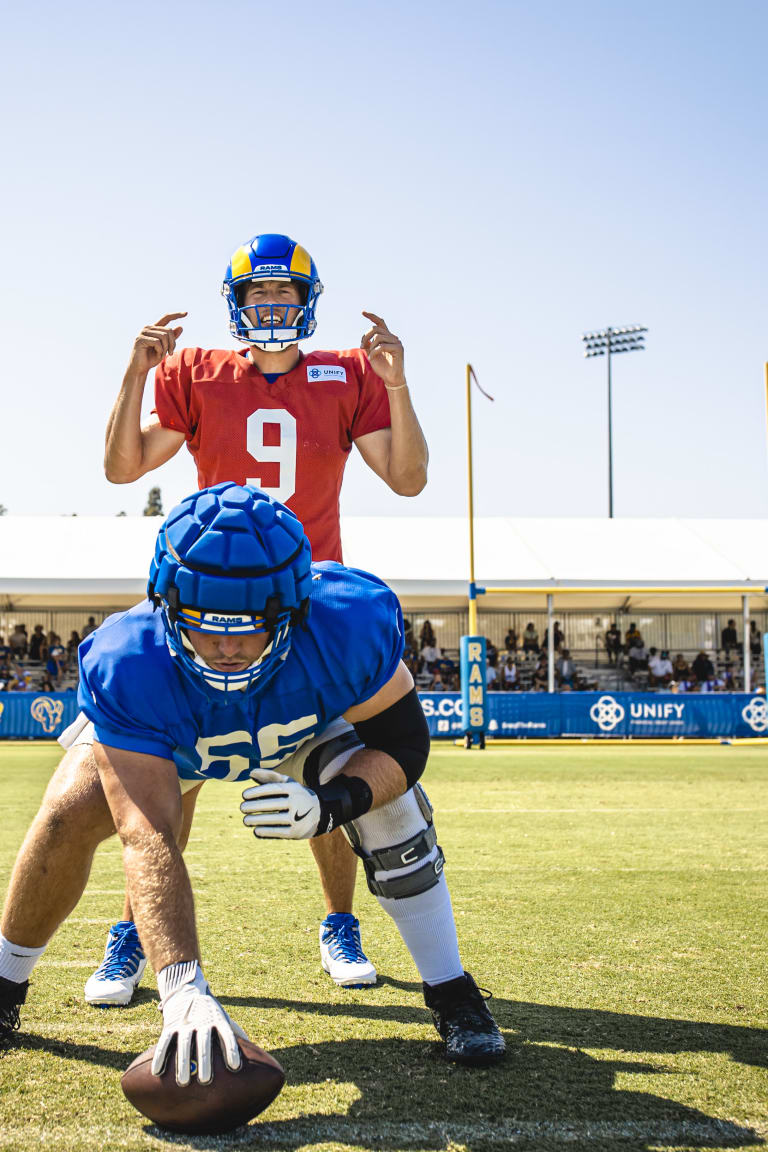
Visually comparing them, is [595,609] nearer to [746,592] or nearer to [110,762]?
[746,592]

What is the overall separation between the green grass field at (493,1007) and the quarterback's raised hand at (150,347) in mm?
1904

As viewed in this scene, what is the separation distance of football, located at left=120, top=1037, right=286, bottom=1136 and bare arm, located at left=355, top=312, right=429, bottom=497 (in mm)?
1917

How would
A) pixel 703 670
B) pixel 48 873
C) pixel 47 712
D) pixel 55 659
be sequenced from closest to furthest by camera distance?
pixel 48 873 → pixel 47 712 → pixel 55 659 → pixel 703 670

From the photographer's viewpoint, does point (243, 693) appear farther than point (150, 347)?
No

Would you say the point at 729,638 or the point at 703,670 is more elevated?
the point at 729,638

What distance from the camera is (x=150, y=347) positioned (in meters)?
3.24

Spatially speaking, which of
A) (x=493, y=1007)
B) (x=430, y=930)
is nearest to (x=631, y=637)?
(x=493, y=1007)

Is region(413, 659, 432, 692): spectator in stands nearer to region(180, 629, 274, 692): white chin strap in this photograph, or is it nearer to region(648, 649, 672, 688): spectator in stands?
region(648, 649, 672, 688): spectator in stands

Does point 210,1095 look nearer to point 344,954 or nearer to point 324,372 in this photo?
point 344,954

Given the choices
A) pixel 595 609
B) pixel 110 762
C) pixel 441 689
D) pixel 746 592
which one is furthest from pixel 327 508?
pixel 595 609

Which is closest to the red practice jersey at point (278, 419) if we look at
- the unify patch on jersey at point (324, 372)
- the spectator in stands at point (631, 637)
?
the unify patch on jersey at point (324, 372)

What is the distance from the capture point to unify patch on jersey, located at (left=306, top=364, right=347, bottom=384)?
11.6 ft

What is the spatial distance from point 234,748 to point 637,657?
78.7 feet

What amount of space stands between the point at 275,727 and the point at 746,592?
19.4 meters
